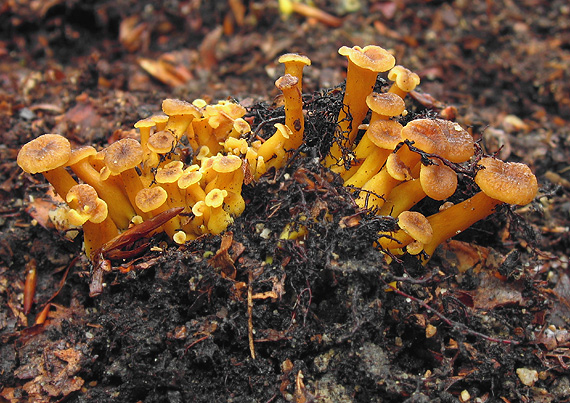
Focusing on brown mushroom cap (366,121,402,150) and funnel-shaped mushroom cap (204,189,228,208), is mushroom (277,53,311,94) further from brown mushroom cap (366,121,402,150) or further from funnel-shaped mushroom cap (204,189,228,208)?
funnel-shaped mushroom cap (204,189,228,208)

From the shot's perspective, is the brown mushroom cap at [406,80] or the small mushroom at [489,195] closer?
the small mushroom at [489,195]

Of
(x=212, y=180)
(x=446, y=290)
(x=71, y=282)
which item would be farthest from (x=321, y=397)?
(x=71, y=282)

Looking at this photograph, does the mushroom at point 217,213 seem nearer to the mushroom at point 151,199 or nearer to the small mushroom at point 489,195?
the mushroom at point 151,199

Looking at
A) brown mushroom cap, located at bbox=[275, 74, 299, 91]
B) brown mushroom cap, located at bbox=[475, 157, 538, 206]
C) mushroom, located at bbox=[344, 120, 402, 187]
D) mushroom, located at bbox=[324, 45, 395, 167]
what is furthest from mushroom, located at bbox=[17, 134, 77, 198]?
brown mushroom cap, located at bbox=[475, 157, 538, 206]

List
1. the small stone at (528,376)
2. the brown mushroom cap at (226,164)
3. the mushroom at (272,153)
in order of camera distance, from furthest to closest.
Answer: the mushroom at (272,153), the small stone at (528,376), the brown mushroom cap at (226,164)

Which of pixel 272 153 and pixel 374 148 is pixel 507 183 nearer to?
pixel 374 148

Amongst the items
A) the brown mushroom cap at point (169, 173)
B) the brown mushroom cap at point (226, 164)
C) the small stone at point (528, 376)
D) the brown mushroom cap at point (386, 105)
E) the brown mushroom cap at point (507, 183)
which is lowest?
the small stone at point (528, 376)

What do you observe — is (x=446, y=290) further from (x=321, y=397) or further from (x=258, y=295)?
(x=258, y=295)

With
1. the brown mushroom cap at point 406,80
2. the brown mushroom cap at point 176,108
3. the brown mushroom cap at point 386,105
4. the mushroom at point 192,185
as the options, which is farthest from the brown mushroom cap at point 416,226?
the brown mushroom cap at point 176,108
